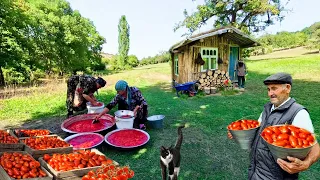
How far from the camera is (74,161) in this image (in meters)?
3.04

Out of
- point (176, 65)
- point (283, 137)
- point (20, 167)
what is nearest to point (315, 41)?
point (176, 65)

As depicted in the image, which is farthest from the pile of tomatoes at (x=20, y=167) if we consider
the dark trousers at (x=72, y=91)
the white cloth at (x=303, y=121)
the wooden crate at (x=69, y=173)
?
the dark trousers at (x=72, y=91)

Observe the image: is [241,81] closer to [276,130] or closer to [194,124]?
[194,124]

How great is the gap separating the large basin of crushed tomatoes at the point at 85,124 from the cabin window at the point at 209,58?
767 centimetres

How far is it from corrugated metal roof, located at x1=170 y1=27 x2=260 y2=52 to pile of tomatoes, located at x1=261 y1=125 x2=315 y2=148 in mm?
9696

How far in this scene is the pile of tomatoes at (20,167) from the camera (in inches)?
107

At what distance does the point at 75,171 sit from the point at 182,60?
10.3 m

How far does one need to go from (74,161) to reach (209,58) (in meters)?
10.6

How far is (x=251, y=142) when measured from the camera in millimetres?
2199

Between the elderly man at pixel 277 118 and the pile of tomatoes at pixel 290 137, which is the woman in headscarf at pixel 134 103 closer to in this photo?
the elderly man at pixel 277 118

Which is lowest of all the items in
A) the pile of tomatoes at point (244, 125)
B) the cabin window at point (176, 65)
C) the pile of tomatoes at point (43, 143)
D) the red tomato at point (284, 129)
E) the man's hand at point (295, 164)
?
the pile of tomatoes at point (43, 143)

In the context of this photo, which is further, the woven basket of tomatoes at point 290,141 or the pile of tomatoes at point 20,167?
the pile of tomatoes at point 20,167

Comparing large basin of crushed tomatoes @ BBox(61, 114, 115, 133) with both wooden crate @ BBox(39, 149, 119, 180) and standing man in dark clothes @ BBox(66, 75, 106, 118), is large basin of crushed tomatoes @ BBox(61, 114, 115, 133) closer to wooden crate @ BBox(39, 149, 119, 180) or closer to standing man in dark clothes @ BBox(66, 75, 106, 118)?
standing man in dark clothes @ BBox(66, 75, 106, 118)

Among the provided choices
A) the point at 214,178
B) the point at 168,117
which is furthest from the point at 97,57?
the point at 214,178
